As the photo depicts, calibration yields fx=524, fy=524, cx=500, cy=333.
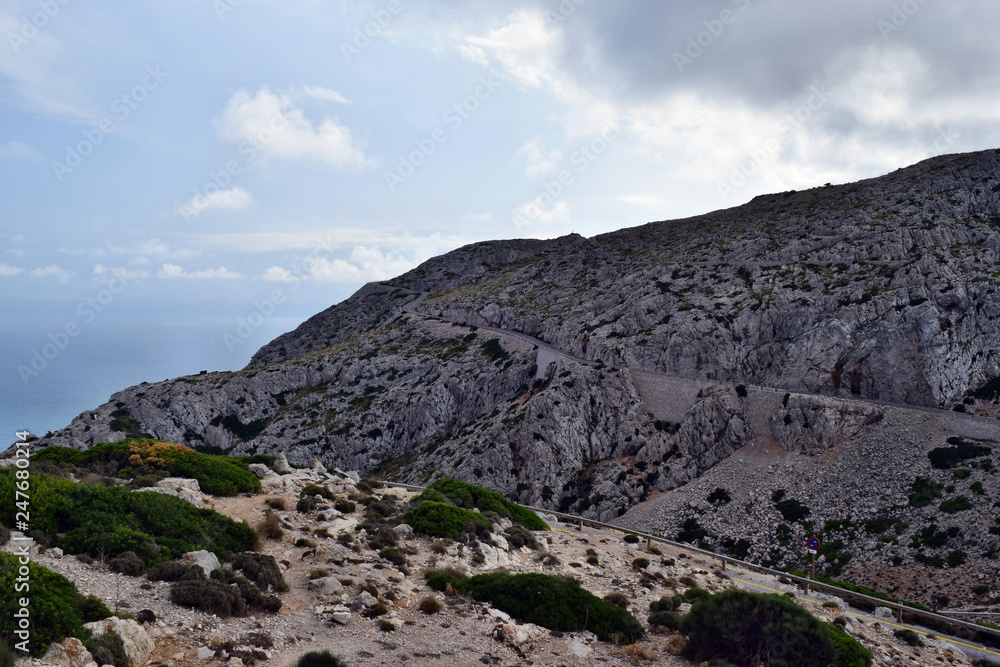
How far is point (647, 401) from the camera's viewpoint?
62719 mm

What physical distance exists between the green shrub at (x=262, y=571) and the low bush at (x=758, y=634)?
37.7ft

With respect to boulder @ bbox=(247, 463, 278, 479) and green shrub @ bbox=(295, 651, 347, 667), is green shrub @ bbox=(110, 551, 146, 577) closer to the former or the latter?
green shrub @ bbox=(295, 651, 347, 667)

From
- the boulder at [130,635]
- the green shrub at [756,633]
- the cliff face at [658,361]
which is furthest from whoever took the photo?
the cliff face at [658,361]

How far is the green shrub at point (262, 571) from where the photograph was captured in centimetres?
1427

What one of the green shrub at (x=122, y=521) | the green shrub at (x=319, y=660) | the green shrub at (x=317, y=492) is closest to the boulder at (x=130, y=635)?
the green shrub at (x=319, y=660)

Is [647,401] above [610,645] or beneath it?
above

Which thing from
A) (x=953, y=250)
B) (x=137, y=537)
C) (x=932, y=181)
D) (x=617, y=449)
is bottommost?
(x=617, y=449)

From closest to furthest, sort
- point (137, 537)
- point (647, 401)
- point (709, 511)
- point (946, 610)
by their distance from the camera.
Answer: point (137, 537), point (946, 610), point (709, 511), point (647, 401)

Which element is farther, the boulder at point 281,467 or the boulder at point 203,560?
the boulder at point 281,467

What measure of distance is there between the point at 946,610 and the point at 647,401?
115 feet

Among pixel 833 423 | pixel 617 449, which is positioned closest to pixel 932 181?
pixel 833 423

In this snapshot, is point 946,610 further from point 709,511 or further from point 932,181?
point 932,181

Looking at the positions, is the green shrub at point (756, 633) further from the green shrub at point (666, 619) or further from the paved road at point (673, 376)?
the paved road at point (673, 376)

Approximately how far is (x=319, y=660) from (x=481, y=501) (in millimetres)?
16650
